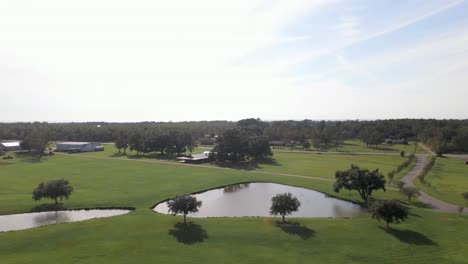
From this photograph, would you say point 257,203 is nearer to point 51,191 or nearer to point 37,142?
point 51,191

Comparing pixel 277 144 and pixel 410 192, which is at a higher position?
pixel 277 144

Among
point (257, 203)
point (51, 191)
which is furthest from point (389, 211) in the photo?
point (51, 191)

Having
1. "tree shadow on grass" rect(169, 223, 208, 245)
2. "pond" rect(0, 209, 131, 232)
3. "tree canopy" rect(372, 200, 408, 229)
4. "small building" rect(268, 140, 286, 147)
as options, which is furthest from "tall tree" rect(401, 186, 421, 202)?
"small building" rect(268, 140, 286, 147)

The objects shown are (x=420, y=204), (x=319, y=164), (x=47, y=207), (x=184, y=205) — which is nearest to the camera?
(x=184, y=205)

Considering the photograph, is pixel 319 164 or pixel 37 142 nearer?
pixel 319 164

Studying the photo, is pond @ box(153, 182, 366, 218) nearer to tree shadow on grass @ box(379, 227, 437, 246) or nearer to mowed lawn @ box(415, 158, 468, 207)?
tree shadow on grass @ box(379, 227, 437, 246)
